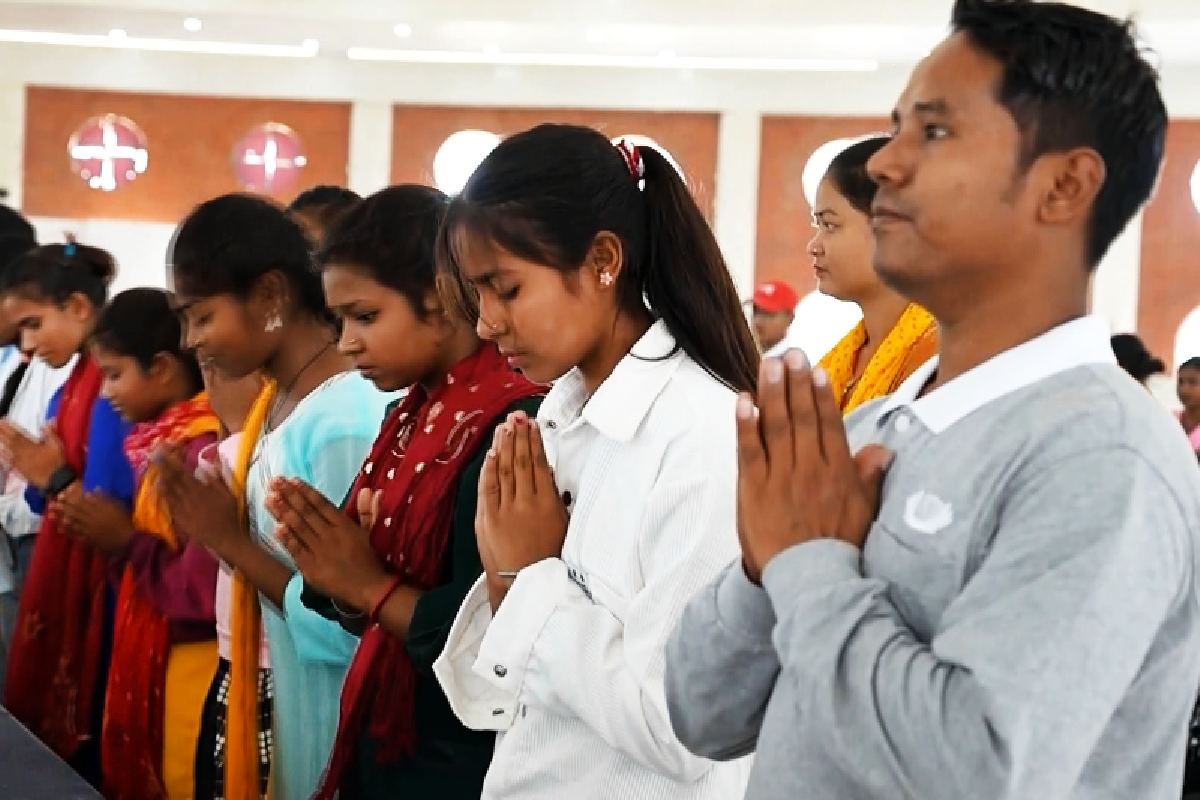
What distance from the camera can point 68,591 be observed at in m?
3.45

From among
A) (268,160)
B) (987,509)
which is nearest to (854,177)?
(987,509)

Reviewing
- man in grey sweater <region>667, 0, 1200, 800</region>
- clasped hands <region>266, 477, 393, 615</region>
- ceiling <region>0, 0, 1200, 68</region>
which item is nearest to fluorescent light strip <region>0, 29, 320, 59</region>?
ceiling <region>0, 0, 1200, 68</region>

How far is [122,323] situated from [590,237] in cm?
184

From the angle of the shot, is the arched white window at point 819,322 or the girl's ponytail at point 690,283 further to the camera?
the arched white window at point 819,322

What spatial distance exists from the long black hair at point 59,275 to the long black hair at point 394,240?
2.25 meters

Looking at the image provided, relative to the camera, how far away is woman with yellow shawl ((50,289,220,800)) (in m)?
2.63

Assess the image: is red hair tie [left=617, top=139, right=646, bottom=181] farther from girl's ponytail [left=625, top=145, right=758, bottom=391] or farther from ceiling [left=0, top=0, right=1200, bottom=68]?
ceiling [left=0, top=0, right=1200, bottom=68]

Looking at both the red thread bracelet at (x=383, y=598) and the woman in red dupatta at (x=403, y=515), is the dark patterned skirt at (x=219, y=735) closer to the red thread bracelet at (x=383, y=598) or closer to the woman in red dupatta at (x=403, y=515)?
the woman in red dupatta at (x=403, y=515)

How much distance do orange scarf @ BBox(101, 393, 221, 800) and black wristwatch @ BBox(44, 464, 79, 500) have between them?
2.66ft

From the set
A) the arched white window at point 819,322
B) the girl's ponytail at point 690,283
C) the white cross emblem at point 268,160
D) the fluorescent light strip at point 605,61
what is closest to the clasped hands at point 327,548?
the girl's ponytail at point 690,283

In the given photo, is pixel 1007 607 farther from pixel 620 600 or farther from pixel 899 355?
pixel 899 355

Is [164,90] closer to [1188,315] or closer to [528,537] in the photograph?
[1188,315]

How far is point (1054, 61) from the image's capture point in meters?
1.03

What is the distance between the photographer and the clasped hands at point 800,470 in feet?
3.37
